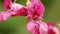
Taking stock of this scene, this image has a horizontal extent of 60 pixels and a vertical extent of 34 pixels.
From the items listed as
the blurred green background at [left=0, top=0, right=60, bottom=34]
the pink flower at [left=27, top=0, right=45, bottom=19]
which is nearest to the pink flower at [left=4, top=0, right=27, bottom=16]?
the pink flower at [left=27, top=0, right=45, bottom=19]

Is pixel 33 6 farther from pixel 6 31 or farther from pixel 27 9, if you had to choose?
pixel 6 31

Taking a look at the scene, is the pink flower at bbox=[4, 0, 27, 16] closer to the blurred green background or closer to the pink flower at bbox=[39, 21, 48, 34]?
the pink flower at bbox=[39, 21, 48, 34]

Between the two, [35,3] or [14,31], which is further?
[14,31]

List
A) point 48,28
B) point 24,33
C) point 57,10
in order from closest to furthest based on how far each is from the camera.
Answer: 1. point 48,28
2. point 24,33
3. point 57,10

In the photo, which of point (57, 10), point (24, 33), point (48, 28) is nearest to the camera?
point (48, 28)

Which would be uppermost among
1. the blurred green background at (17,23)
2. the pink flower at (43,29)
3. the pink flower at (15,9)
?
the pink flower at (15,9)

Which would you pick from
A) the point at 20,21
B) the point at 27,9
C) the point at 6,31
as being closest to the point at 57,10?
the point at 20,21

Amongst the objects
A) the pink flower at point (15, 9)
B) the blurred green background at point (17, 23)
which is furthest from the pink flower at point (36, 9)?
the blurred green background at point (17, 23)

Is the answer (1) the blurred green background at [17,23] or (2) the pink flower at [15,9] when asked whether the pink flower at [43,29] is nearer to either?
(2) the pink flower at [15,9]

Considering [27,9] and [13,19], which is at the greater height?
[27,9]
